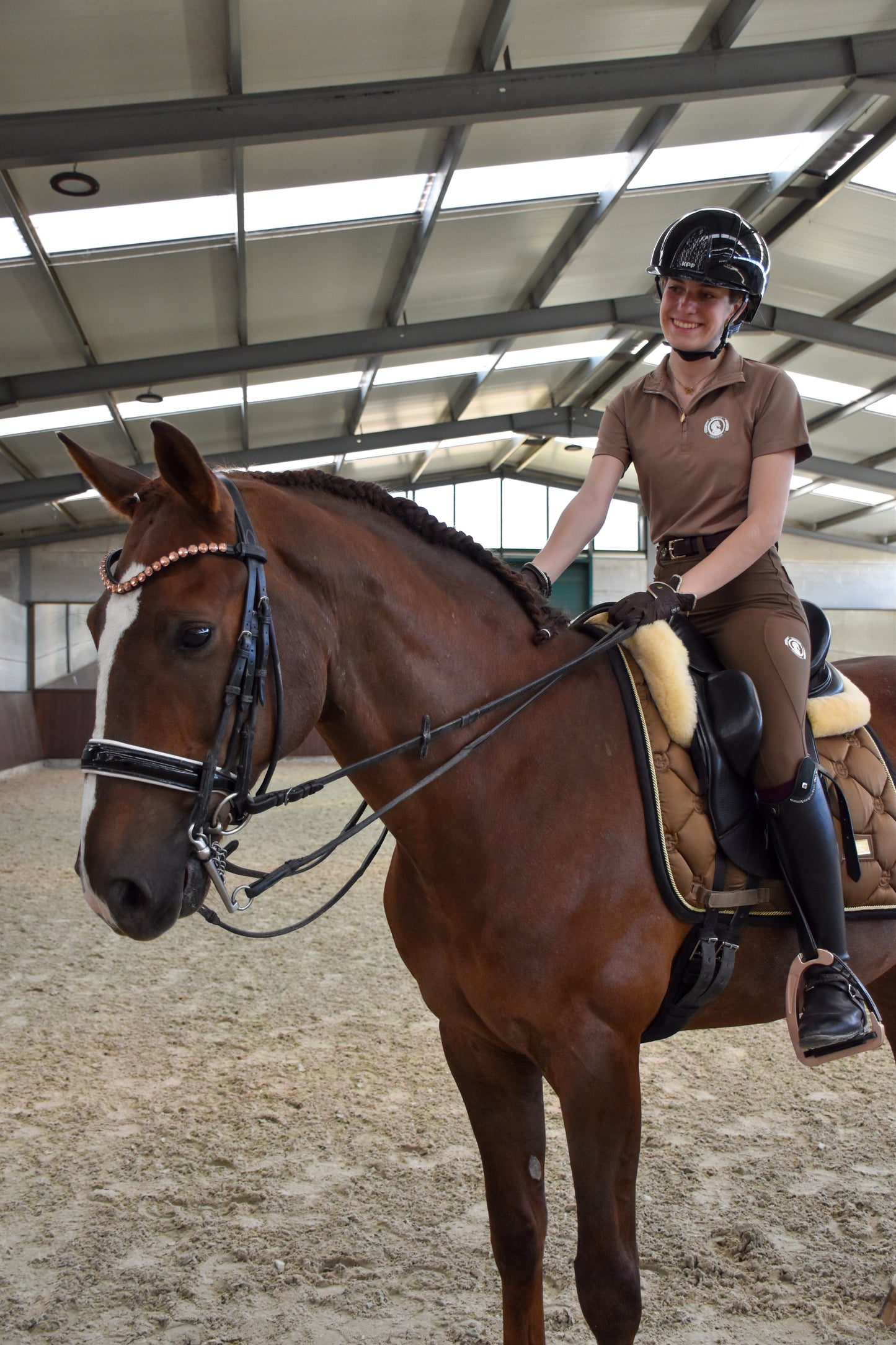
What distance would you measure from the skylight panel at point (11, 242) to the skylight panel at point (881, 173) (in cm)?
687

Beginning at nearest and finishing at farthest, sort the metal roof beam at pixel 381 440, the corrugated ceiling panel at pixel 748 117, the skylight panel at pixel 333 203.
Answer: the corrugated ceiling panel at pixel 748 117, the skylight panel at pixel 333 203, the metal roof beam at pixel 381 440

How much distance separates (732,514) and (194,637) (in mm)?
1219

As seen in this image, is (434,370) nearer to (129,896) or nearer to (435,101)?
(435,101)

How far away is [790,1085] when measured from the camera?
351cm

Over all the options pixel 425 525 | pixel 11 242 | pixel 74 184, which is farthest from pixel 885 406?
pixel 425 525

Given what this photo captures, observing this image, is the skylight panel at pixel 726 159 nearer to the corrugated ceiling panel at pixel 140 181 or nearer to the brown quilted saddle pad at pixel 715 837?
the corrugated ceiling panel at pixel 140 181

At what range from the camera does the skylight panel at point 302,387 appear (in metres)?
12.2

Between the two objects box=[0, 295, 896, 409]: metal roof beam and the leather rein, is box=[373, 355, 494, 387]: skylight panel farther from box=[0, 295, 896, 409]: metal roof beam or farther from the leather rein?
the leather rein

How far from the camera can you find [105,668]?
1.40 metres

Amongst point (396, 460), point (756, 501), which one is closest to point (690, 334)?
point (756, 501)

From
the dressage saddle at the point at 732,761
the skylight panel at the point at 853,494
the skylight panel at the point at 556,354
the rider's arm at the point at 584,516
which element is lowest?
the dressage saddle at the point at 732,761

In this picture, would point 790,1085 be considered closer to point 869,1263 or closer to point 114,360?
point 869,1263

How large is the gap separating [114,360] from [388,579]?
978 centimetres

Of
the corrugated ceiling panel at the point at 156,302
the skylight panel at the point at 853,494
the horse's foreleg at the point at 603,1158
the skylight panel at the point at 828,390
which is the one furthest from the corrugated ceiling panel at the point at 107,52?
the skylight panel at the point at 853,494
